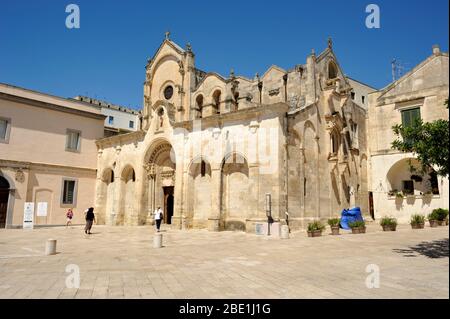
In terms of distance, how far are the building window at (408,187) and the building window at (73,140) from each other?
26716mm

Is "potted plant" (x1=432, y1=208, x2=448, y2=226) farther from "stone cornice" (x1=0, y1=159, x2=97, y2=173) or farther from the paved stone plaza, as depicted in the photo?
"stone cornice" (x1=0, y1=159, x2=97, y2=173)

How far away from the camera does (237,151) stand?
21.0 m

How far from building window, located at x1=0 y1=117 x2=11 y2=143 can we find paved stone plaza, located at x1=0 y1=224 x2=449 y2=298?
15.1 meters

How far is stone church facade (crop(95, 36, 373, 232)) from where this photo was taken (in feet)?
66.2

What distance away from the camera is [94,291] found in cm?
664

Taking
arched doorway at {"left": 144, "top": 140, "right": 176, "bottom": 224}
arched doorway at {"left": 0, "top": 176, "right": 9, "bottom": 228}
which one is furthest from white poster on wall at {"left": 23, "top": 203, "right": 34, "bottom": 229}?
arched doorway at {"left": 144, "top": 140, "right": 176, "bottom": 224}

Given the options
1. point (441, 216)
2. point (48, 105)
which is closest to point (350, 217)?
point (441, 216)

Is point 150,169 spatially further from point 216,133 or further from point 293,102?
point 293,102

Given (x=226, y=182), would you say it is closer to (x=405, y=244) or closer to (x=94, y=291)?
(x=405, y=244)

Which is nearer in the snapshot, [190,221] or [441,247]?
[441,247]

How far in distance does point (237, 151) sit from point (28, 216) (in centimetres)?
1612
